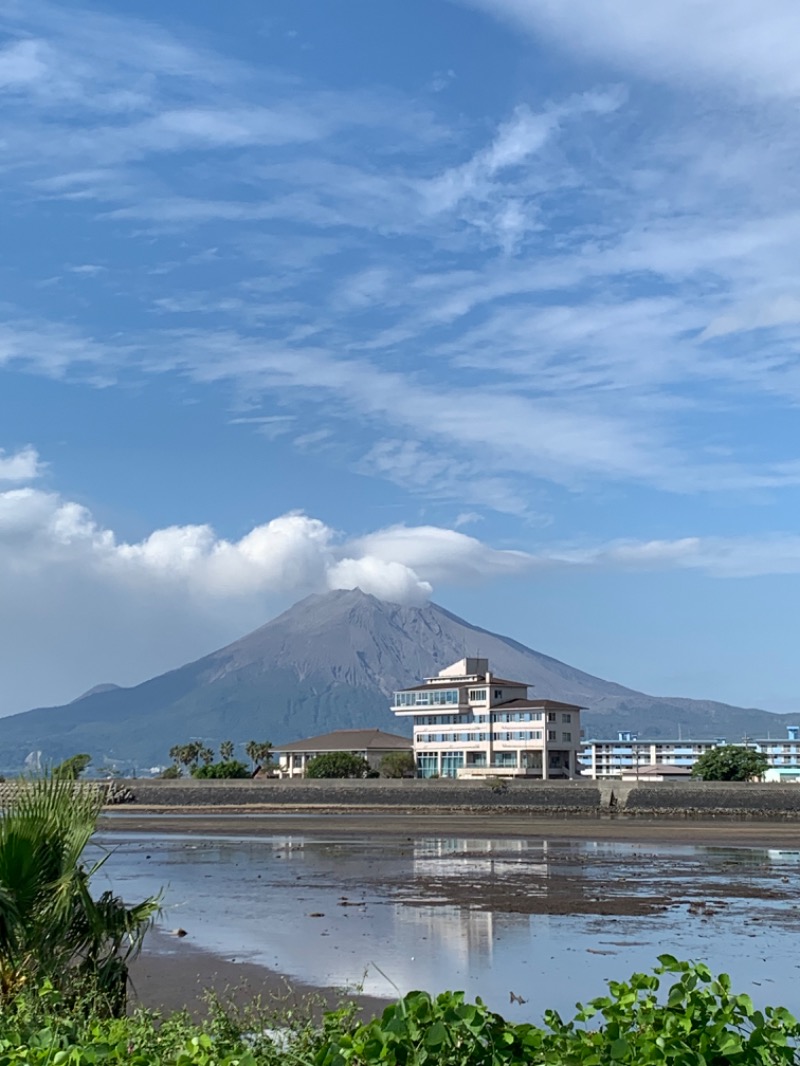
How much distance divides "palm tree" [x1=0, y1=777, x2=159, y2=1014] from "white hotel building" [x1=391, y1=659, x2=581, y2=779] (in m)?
90.6

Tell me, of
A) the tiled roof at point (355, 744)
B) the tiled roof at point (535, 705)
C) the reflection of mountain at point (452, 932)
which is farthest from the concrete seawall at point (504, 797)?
the reflection of mountain at point (452, 932)

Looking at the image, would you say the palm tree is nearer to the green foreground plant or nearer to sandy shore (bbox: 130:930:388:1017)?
the green foreground plant

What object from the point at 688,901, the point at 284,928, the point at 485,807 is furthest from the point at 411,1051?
the point at 485,807

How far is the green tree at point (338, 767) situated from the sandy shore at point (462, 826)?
18.4 meters

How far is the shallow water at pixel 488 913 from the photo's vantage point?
1694 cm

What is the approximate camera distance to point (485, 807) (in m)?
78.3

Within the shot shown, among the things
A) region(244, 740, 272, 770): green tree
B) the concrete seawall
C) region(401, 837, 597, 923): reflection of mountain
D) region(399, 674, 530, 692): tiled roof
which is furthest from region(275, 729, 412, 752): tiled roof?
region(401, 837, 597, 923): reflection of mountain

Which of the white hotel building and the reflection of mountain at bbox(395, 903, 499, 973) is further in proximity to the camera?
the white hotel building

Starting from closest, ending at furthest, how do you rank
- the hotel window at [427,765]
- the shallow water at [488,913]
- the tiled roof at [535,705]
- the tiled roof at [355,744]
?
the shallow water at [488,913] → the tiled roof at [535,705] → the hotel window at [427,765] → the tiled roof at [355,744]

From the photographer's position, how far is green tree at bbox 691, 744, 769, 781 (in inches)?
3401

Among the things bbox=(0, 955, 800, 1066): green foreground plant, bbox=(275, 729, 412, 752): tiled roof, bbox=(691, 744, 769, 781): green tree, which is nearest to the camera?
bbox=(0, 955, 800, 1066): green foreground plant

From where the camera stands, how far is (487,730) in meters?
105

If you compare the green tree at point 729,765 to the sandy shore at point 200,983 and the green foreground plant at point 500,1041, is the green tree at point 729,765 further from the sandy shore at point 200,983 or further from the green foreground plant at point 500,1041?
the green foreground plant at point 500,1041

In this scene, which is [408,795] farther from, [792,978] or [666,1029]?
[666,1029]
